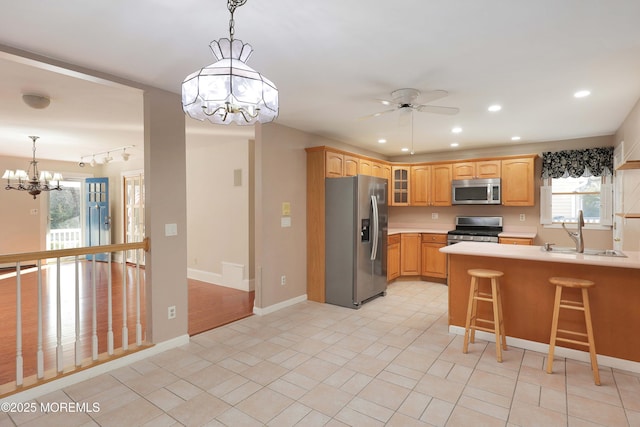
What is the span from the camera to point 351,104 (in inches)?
142

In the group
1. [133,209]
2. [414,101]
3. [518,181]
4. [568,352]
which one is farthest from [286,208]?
[133,209]

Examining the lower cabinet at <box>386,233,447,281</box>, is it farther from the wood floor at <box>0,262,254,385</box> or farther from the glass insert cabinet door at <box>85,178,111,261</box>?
the glass insert cabinet door at <box>85,178,111,261</box>

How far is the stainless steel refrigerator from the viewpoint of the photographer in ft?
14.5

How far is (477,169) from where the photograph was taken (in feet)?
18.9

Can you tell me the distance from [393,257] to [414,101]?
10.0ft

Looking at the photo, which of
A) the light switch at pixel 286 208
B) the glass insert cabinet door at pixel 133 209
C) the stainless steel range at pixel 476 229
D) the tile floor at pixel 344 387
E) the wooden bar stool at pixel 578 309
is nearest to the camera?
the tile floor at pixel 344 387

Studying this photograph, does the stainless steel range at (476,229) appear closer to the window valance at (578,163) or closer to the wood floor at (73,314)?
the window valance at (578,163)

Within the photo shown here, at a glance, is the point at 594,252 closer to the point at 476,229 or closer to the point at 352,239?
the point at 352,239

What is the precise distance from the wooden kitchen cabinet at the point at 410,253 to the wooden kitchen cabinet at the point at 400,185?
0.81 m

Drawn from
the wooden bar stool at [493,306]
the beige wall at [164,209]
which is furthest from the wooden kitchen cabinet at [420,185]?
the beige wall at [164,209]

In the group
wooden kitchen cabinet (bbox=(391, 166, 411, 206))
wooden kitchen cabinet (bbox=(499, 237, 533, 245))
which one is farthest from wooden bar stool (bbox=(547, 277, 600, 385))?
wooden kitchen cabinet (bbox=(391, 166, 411, 206))

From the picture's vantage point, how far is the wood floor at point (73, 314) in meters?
2.99

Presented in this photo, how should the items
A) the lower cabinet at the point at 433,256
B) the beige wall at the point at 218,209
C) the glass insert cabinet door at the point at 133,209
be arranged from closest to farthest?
the beige wall at the point at 218,209
the lower cabinet at the point at 433,256
the glass insert cabinet door at the point at 133,209

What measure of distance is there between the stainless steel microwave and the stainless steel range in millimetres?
449
